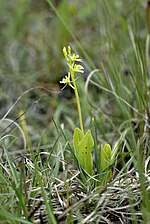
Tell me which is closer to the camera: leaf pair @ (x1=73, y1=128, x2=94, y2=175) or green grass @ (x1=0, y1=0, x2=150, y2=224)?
green grass @ (x1=0, y1=0, x2=150, y2=224)

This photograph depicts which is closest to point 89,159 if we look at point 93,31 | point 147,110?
point 147,110

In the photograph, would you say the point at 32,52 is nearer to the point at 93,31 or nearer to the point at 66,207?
the point at 93,31

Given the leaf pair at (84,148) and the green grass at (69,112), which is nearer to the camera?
the green grass at (69,112)

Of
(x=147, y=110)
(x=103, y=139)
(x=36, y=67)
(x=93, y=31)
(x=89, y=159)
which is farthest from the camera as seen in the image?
(x=93, y=31)
